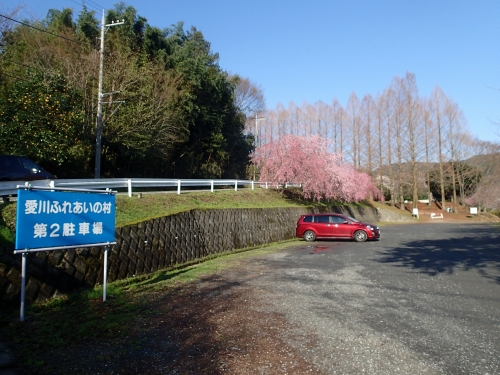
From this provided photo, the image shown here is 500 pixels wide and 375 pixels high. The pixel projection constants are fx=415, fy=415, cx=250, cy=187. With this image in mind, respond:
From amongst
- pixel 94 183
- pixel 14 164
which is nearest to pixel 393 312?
pixel 94 183

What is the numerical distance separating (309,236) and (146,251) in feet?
40.3

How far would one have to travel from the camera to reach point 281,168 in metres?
32.2

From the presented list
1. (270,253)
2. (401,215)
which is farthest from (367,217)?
(270,253)

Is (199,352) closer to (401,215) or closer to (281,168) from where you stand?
(281,168)

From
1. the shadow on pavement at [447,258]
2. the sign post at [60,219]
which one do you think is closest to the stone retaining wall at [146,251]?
the sign post at [60,219]

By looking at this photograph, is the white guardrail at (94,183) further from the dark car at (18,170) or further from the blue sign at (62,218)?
the blue sign at (62,218)

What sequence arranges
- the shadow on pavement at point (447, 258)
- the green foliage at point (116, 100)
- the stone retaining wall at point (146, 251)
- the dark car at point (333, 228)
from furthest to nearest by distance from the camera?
1. the dark car at point (333, 228)
2. the green foliage at point (116, 100)
3. the shadow on pavement at point (447, 258)
4. the stone retaining wall at point (146, 251)

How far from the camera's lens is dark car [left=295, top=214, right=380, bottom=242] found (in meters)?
21.2

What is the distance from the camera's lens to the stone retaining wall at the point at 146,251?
7629 millimetres

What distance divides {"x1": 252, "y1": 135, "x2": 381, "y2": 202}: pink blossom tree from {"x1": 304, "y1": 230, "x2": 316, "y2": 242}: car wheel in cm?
1051

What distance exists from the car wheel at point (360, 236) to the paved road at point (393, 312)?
757 cm

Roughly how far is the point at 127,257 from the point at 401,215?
45.1m

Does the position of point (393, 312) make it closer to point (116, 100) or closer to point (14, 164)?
point (14, 164)

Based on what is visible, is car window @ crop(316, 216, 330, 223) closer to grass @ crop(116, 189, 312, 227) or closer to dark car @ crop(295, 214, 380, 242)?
dark car @ crop(295, 214, 380, 242)
